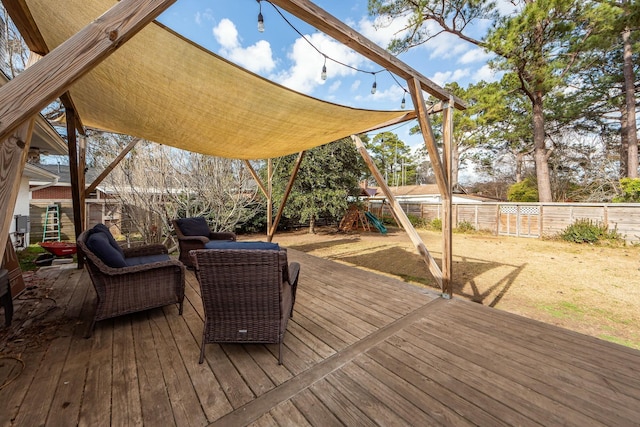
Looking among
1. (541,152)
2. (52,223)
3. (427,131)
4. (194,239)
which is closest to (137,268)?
(194,239)

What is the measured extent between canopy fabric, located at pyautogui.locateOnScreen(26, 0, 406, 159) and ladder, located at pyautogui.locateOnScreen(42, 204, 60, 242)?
22.0ft

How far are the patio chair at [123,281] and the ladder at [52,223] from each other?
8.31 meters

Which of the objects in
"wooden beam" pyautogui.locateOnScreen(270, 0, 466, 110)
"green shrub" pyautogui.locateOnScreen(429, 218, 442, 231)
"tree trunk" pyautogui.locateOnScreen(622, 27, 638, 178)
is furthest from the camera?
"green shrub" pyautogui.locateOnScreen(429, 218, 442, 231)

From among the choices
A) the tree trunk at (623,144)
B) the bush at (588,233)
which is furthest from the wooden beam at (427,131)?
the tree trunk at (623,144)

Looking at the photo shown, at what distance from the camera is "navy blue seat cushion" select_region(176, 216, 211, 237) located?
4.27m

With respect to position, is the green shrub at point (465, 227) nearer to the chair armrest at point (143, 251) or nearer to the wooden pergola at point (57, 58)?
the wooden pergola at point (57, 58)

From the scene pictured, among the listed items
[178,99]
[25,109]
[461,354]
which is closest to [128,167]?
[178,99]

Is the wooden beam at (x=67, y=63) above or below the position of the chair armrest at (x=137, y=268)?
above

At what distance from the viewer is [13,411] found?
136 centimetres

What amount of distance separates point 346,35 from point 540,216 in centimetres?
1051

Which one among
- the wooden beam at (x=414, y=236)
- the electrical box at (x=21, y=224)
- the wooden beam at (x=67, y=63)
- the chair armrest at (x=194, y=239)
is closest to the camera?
the wooden beam at (x=67, y=63)

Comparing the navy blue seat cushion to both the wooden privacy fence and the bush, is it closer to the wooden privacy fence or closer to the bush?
the wooden privacy fence

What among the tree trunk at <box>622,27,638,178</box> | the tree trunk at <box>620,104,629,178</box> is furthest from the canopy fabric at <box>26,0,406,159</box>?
the tree trunk at <box>620,104,629,178</box>

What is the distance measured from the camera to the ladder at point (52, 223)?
7976mm
